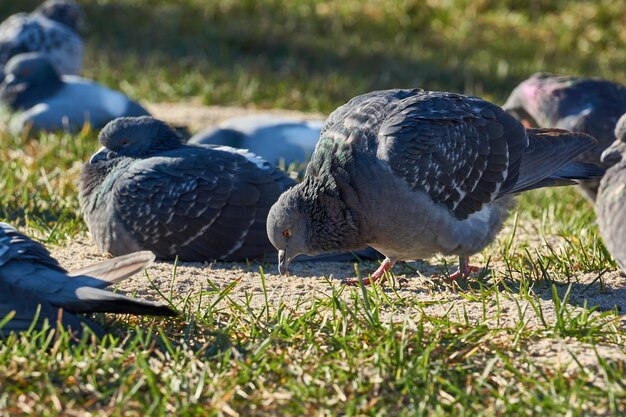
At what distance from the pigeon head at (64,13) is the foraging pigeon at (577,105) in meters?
5.57

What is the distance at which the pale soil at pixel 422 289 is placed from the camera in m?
3.55

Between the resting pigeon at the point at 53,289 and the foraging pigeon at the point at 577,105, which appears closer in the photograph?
the resting pigeon at the point at 53,289

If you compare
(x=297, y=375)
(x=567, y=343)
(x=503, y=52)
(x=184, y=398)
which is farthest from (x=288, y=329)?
(x=503, y=52)

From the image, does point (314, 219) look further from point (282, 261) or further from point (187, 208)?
point (187, 208)

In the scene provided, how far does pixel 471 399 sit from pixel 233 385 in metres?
0.79

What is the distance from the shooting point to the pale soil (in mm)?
3555

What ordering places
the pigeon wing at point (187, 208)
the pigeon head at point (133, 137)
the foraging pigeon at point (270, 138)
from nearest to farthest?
the pigeon wing at point (187, 208)
the pigeon head at point (133, 137)
the foraging pigeon at point (270, 138)

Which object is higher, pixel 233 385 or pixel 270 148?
pixel 233 385

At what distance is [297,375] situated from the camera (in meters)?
3.34

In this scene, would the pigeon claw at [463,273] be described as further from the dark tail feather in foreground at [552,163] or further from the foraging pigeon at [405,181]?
the dark tail feather in foreground at [552,163]

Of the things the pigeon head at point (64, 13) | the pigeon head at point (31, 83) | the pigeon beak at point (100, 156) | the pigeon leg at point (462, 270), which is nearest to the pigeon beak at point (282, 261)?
the pigeon leg at point (462, 270)

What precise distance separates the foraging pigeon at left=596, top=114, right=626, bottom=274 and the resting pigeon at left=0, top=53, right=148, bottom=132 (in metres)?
4.22

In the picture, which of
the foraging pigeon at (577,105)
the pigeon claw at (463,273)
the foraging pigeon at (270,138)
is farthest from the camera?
the foraging pigeon at (270,138)

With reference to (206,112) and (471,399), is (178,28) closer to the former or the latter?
(206,112)
